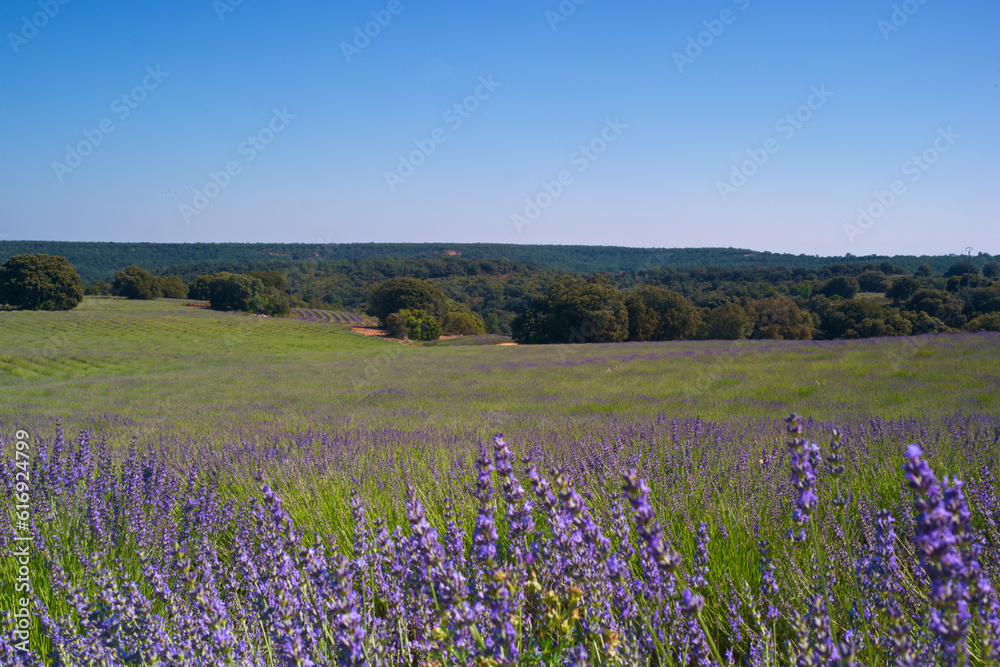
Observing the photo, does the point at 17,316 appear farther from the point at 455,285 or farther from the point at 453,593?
the point at 455,285

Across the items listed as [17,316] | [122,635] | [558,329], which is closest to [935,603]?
[122,635]

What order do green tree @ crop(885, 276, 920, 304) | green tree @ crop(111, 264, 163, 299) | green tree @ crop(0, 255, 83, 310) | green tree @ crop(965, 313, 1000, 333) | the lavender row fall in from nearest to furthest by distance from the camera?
the lavender row < green tree @ crop(965, 313, 1000, 333) < green tree @ crop(0, 255, 83, 310) < green tree @ crop(885, 276, 920, 304) < green tree @ crop(111, 264, 163, 299)

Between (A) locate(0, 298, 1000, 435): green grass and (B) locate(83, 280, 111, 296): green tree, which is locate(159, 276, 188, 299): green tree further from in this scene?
(A) locate(0, 298, 1000, 435): green grass

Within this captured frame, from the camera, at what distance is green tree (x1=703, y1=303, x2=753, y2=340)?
4056 centimetres

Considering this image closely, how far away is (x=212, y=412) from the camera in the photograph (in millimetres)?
9227

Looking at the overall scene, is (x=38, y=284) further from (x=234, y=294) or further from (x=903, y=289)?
(x=903, y=289)

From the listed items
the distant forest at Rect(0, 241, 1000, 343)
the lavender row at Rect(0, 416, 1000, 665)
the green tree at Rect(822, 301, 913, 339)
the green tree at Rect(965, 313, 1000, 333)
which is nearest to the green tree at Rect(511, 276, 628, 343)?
the distant forest at Rect(0, 241, 1000, 343)

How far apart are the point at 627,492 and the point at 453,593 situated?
476 mm

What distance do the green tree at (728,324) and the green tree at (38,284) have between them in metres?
55.2

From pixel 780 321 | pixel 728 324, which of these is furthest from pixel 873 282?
pixel 728 324

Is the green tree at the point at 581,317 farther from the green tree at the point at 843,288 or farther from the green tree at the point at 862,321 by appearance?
the green tree at the point at 843,288

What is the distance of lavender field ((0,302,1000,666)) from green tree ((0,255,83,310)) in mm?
53071

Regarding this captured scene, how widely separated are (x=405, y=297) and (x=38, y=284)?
32131mm

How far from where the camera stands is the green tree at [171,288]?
73375mm
